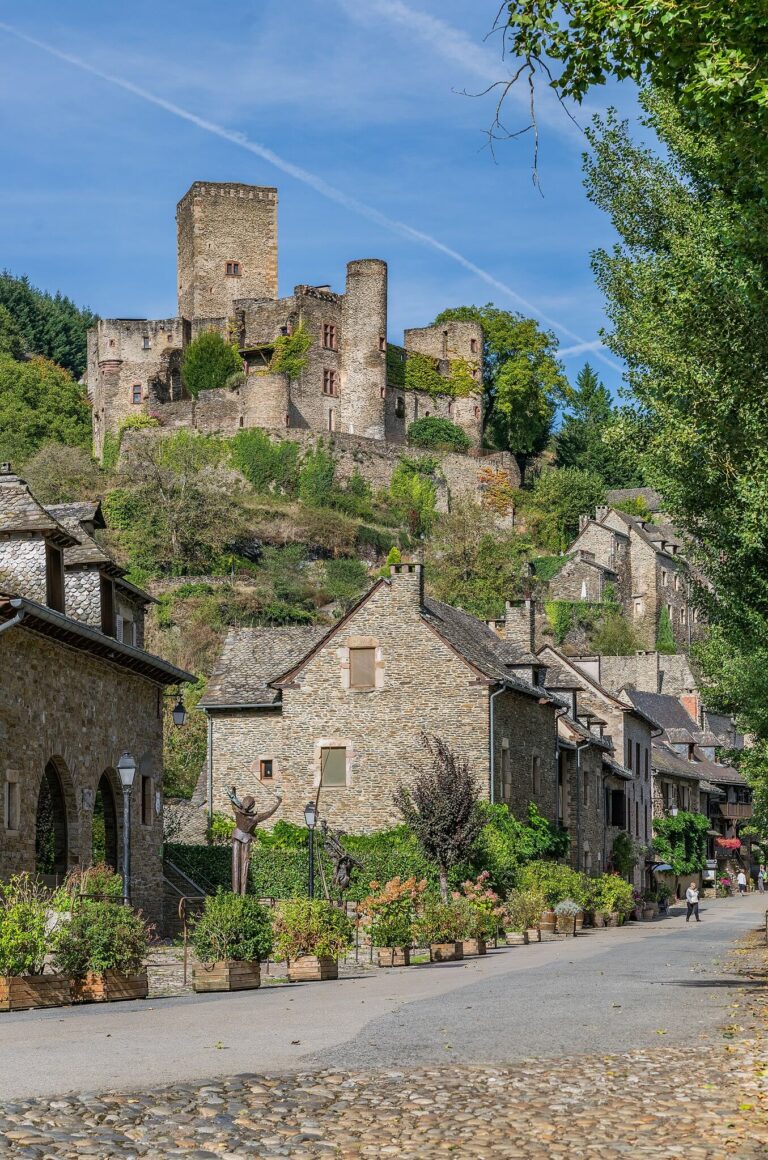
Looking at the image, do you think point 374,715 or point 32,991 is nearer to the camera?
point 32,991

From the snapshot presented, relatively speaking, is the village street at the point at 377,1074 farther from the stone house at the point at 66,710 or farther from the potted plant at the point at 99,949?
the stone house at the point at 66,710

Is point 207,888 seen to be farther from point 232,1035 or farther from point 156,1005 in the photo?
point 232,1035

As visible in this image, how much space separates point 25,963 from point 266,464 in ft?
220

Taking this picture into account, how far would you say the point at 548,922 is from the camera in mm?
32281

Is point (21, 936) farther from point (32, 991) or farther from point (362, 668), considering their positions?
point (362, 668)

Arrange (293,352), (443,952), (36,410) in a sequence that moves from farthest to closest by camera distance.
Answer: (36,410)
(293,352)
(443,952)

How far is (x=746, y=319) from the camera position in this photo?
57.1ft

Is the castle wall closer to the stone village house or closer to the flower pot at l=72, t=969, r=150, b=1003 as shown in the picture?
the stone village house

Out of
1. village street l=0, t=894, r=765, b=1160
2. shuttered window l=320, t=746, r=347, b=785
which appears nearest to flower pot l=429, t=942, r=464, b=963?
village street l=0, t=894, r=765, b=1160

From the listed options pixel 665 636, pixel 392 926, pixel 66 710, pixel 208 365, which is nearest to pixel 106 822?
pixel 66 710

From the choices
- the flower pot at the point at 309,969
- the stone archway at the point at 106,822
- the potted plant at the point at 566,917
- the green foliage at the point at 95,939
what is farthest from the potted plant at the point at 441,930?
the green foliage at the point at 95,939

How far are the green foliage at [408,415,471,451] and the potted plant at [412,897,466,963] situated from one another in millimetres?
65542

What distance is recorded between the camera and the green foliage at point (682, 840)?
58156mm

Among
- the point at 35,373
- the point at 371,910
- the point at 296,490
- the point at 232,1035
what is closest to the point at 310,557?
the point at 296,490
